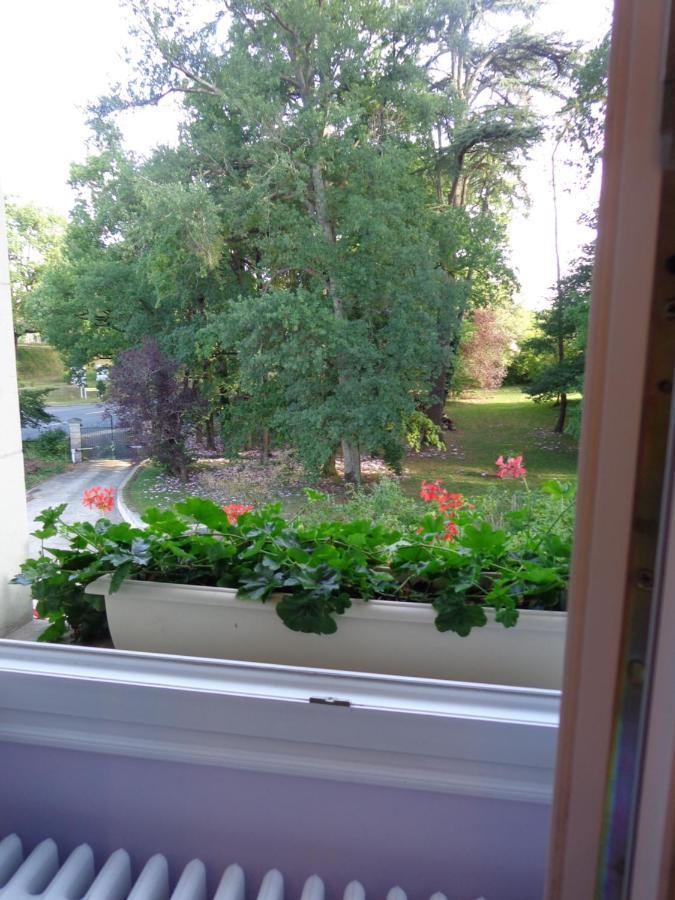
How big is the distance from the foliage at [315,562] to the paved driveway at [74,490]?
2cm

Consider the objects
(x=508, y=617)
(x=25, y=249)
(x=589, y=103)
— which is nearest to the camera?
(x=589, y=103)

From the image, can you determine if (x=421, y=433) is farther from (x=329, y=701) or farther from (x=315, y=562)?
(x=329, y=701)

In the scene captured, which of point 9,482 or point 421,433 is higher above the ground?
point 421,433

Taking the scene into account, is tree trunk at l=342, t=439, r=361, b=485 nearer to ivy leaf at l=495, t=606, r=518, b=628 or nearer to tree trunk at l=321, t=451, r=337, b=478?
tree trunk at l=321, t=451, r=337, b=478

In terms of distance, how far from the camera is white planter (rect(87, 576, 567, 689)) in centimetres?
93

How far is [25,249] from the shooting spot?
1003mm

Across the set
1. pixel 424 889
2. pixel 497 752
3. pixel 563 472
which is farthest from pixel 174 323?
pixel 424 889

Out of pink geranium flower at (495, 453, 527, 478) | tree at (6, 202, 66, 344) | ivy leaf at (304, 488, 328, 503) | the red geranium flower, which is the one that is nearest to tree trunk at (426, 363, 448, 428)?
pink geranium flower at (495, 453, 527, 478)

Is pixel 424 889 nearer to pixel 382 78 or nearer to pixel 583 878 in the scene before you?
pixel 583 878

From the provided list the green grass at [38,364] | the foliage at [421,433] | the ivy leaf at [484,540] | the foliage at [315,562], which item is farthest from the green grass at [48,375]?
the ivy leaf at [484,540]

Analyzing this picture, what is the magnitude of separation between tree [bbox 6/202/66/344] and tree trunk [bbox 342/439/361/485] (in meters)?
0.55

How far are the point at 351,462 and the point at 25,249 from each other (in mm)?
639

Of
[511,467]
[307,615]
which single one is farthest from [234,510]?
[511,467]

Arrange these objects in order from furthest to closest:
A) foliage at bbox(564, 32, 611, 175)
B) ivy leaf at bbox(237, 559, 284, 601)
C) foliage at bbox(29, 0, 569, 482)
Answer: ivy leaf at bbox(237, 559, 284, 601) < foliage at bbox(29, 0, 569, 482) < foliage at bbox(564, 32, 611, 175)
